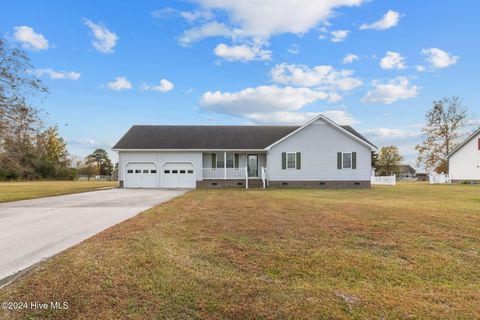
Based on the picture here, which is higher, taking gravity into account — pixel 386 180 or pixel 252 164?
pixel 252 164

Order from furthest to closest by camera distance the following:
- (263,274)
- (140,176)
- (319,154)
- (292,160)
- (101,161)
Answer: (101,161) → (140,176) → (292,160) → (319,154) → (263,274)

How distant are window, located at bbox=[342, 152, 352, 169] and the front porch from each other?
6.19 meters

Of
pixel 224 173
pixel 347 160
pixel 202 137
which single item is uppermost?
pixel 202 137

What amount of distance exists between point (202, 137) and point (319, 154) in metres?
9.73

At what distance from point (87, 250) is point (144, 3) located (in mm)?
14124

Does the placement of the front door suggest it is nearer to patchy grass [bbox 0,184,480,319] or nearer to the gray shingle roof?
the gray shingle roof

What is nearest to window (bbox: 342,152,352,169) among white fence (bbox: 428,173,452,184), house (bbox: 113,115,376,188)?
house (bbox: 113,115,376,188)

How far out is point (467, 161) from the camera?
114ft

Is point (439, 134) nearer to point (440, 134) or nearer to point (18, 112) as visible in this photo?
point (440, 134)

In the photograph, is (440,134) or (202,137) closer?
(202,137)

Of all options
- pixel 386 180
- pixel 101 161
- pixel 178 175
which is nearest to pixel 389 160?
pixel 386 180

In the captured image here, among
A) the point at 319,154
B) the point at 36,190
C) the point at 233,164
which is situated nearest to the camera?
the point at 36,190

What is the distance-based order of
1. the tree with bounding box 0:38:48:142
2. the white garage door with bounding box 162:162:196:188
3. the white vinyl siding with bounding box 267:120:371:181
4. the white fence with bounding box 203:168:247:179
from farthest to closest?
the white fence with bounding box 203:168:247:179 < the white garage door with bounding box 162:162:196:188 < the white vinyl siding with bounding box 267:120:371:181 < the tree with bounding box 0:38:48:142

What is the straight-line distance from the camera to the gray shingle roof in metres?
25.1
